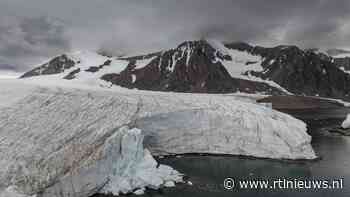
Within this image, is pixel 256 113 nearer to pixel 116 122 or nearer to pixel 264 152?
pixel 264 152

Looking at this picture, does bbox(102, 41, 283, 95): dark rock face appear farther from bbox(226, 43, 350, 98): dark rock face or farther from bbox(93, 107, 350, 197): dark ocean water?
bbox(93, 107, 350, 197): dark ocean water

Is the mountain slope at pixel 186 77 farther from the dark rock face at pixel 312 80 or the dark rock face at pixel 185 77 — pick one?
the dark rock face at pixel 312 80

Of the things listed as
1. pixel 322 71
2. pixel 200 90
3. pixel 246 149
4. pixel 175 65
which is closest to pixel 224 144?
pixel 246 149

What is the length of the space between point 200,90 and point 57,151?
141873 mm

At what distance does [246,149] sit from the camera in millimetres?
26953

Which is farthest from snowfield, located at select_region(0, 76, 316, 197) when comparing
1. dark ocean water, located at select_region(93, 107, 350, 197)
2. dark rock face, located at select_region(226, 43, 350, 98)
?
dark rock face, located at select_region(226, 43, 350, 98)

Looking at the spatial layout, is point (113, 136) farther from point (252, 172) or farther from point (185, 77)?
point (185, 77)

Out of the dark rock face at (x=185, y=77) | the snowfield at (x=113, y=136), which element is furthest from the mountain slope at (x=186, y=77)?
the snowfield at (x=113, y=136)

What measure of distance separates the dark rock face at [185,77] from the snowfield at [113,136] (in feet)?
425

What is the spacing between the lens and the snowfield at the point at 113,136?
17562 millimetres

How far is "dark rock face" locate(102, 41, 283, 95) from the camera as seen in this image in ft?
536

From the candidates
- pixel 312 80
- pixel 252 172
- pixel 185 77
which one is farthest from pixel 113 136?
pixel 312 80

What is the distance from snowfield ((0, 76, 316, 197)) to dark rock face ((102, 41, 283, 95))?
425ft

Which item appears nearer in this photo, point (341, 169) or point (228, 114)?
point (341, 169)
